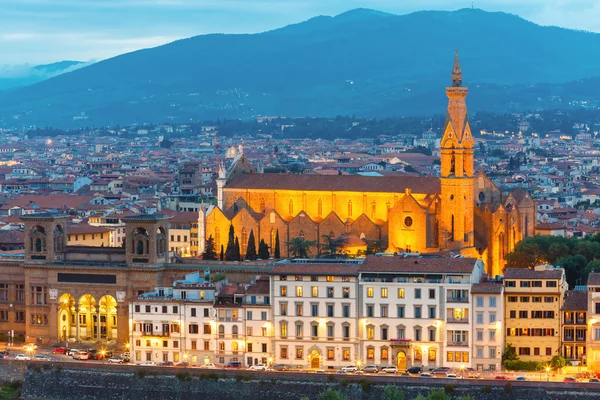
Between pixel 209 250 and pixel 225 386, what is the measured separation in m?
22.6

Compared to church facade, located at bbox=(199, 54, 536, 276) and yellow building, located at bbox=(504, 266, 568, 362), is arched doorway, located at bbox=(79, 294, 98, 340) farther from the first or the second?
yellow building, located at bbox=(504, 266, 568, 362)

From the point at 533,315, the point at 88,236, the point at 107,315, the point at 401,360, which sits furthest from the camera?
the point at 88,236

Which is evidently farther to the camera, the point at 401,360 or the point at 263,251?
the point at 263,251

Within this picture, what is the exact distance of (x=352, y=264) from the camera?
6225 cm

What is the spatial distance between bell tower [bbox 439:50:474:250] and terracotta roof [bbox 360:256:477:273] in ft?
66.4

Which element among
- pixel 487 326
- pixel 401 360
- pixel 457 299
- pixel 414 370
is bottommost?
pixel 414 370

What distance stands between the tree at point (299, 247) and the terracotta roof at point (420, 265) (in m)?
21.1

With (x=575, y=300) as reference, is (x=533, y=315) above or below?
below

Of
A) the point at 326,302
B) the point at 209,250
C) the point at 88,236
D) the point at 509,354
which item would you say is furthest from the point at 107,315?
the point at 88,236

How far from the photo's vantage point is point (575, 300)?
59875 millimetres

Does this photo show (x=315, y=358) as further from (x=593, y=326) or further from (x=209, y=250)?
(x=209, y=250)

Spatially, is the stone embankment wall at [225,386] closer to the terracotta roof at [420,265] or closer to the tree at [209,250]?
the terracotta roof at [420,265]

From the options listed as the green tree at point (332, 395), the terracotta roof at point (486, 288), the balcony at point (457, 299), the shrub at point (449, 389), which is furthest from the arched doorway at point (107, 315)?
the shrub at point (449, 389)

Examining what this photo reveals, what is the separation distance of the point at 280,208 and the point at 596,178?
94.9 m
